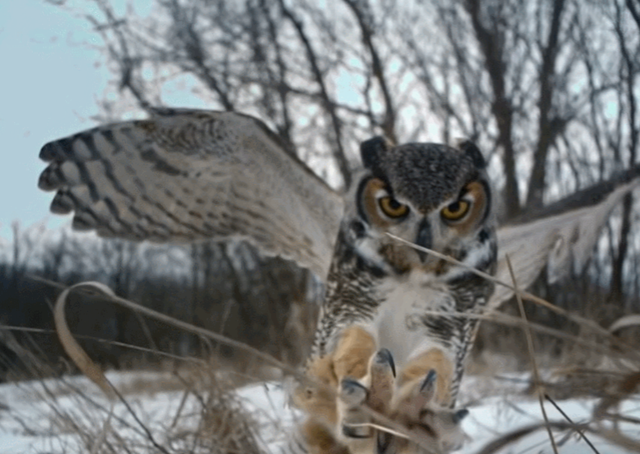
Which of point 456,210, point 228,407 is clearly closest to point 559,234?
point 456,210

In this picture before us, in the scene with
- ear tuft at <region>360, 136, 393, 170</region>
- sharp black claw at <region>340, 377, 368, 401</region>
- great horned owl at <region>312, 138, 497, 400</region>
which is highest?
ear tuft at <region>360, 136, 393, 170</region>

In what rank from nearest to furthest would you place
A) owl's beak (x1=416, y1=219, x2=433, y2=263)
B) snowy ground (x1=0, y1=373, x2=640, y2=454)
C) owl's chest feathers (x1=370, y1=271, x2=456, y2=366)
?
snowy ground (x1=0, y1=373, x2=640, y2=454) → owl's beak (x1=416, y1=219, x2=433, y2=263) → owl's chest feathers (x1=370, y1=271, x2=456, y2=366)

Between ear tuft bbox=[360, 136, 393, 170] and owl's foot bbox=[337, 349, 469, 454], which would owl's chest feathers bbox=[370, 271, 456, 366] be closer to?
ear tuft bbox=[360, 136, 393, 170]

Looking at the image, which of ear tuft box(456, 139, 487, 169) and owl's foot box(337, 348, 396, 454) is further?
ear tuft box(456, 139, 487, 169)

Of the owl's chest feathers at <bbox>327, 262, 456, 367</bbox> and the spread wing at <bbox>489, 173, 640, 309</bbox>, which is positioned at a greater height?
the spread wing at <bbox>489, 173, 640, 309</bbox>

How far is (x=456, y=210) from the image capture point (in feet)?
6.53

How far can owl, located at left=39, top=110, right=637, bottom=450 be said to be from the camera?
1940 mm

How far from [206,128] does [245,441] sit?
1140 mm

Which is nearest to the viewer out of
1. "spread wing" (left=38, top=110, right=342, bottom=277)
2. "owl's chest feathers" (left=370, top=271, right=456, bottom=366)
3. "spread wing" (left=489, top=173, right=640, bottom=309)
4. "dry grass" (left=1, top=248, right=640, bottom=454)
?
"dry grass" (left=1, top=248, right=640, bottom=454)

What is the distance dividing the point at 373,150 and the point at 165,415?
1515 mm

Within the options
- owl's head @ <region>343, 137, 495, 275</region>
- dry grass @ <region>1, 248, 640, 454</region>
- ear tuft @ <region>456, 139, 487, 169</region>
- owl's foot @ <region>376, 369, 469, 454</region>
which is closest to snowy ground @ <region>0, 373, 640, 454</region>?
dry grass @ <region>1, 248, 640, 454</region>

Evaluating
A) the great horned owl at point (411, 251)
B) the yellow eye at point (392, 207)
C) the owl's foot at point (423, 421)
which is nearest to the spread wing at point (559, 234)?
the great horned owl at point (411, 251)

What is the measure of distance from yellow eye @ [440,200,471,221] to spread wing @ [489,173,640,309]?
1.74 feet

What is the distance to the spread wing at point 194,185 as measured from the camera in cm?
250
